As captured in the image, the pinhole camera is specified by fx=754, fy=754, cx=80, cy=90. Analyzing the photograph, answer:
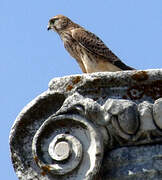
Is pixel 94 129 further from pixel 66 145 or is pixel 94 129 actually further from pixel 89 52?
pixel 89 52

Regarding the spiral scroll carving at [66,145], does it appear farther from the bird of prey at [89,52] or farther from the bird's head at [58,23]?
the bird's head at [58,23]

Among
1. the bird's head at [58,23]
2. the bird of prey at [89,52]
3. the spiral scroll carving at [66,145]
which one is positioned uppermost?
the bird's head at [58,23]

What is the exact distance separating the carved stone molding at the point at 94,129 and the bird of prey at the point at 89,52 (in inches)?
259

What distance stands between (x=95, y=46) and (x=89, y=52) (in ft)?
0.77

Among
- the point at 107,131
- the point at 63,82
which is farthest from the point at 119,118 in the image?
the point at 63,82

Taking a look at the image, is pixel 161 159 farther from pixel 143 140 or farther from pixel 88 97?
pixel 88 97

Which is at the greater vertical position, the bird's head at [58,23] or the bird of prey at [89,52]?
the bird's head at [58,23]

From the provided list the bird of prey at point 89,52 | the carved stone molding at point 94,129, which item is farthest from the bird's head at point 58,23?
the carved stone molding at point 94,129

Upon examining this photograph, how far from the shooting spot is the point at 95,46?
44.0 feet

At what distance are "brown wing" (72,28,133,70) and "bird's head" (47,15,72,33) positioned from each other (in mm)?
1034

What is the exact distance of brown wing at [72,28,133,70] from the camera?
42.8ft

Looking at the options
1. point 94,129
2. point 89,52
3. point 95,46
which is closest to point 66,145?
point 94,129

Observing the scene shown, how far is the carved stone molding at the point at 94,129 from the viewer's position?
5664mm

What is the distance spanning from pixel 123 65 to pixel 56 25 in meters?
2.93
